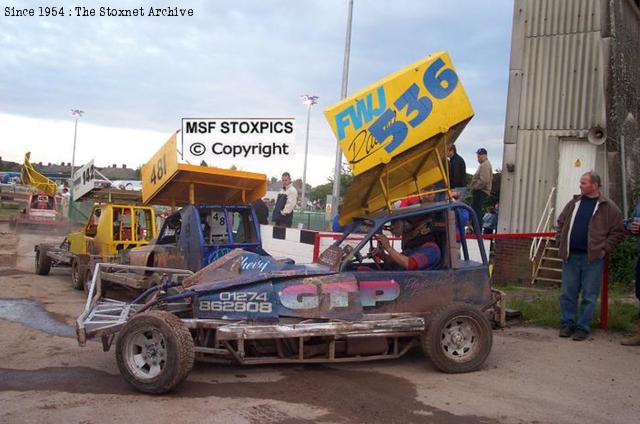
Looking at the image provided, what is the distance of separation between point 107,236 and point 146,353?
6.46 metres

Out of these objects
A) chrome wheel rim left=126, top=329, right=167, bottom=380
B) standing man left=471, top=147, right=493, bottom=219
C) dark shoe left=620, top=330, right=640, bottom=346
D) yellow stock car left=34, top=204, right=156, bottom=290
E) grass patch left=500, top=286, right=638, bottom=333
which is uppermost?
standing man left=471, top=147, right=493, bottom=219

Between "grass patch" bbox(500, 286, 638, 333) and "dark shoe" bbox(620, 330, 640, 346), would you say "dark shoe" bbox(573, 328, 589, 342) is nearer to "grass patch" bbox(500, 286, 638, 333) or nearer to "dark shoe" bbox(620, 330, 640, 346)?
"dark shoe" bbox(620, 330, 640, 346)

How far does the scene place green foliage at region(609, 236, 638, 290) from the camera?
1055 centimetres

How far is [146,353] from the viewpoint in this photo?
5.26 meters

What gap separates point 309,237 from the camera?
38.7ft

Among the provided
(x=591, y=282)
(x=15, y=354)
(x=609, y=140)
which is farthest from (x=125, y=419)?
(x=609, y=140)

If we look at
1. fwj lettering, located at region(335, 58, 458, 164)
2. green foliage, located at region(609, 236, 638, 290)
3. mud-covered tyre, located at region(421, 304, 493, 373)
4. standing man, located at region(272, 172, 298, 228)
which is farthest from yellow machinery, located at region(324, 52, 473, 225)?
standing man, located at region(272, 172, 298, 228)

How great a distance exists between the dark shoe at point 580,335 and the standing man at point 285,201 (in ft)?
25.1

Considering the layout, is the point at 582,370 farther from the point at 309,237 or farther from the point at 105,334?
the point at 309,237

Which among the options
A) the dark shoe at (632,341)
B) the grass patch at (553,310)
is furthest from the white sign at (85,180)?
the dark shoe at (632,341)

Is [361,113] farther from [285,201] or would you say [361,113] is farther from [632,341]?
[285,201]

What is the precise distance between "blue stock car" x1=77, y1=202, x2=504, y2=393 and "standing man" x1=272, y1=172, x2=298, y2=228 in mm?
7580

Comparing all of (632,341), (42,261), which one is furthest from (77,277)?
(632,341)

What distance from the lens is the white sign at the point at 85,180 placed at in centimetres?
1138
